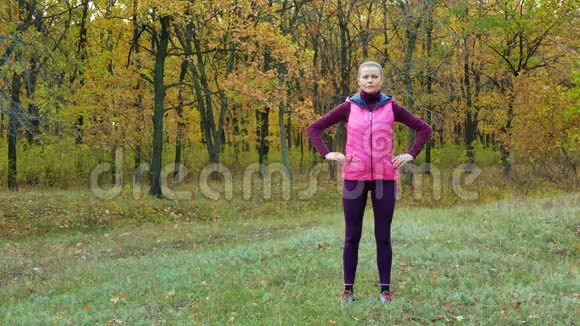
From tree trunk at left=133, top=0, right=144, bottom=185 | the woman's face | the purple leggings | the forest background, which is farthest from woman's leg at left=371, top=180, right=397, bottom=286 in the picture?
tree trunk at left=133, top=0, right=144, bottom=185

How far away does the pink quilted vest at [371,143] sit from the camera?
4.84 m

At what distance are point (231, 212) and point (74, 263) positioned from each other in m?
7.93

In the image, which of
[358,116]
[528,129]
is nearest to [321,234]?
[358,116]

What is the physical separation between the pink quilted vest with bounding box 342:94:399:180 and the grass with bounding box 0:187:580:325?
1.40 m

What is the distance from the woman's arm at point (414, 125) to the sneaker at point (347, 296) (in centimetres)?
162

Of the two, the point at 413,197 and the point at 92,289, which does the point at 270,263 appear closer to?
the point at 92,289

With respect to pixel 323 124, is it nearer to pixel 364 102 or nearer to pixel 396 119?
pixel 364 102

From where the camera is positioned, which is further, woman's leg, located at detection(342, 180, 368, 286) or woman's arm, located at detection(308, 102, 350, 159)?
woman's arm, located at detection(308, 102, 350, 159)

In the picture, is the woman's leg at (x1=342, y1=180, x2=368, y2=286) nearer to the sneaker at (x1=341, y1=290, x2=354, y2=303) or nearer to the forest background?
the sneaker at (x1=341, y1=290, x2=354, y2=303)

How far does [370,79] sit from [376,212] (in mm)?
1317

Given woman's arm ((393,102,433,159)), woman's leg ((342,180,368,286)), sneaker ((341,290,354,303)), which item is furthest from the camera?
sneaker ((341,290,354,303))

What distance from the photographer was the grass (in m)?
5.09

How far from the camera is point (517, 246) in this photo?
8.35 meters

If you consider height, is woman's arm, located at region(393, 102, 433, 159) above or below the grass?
above
